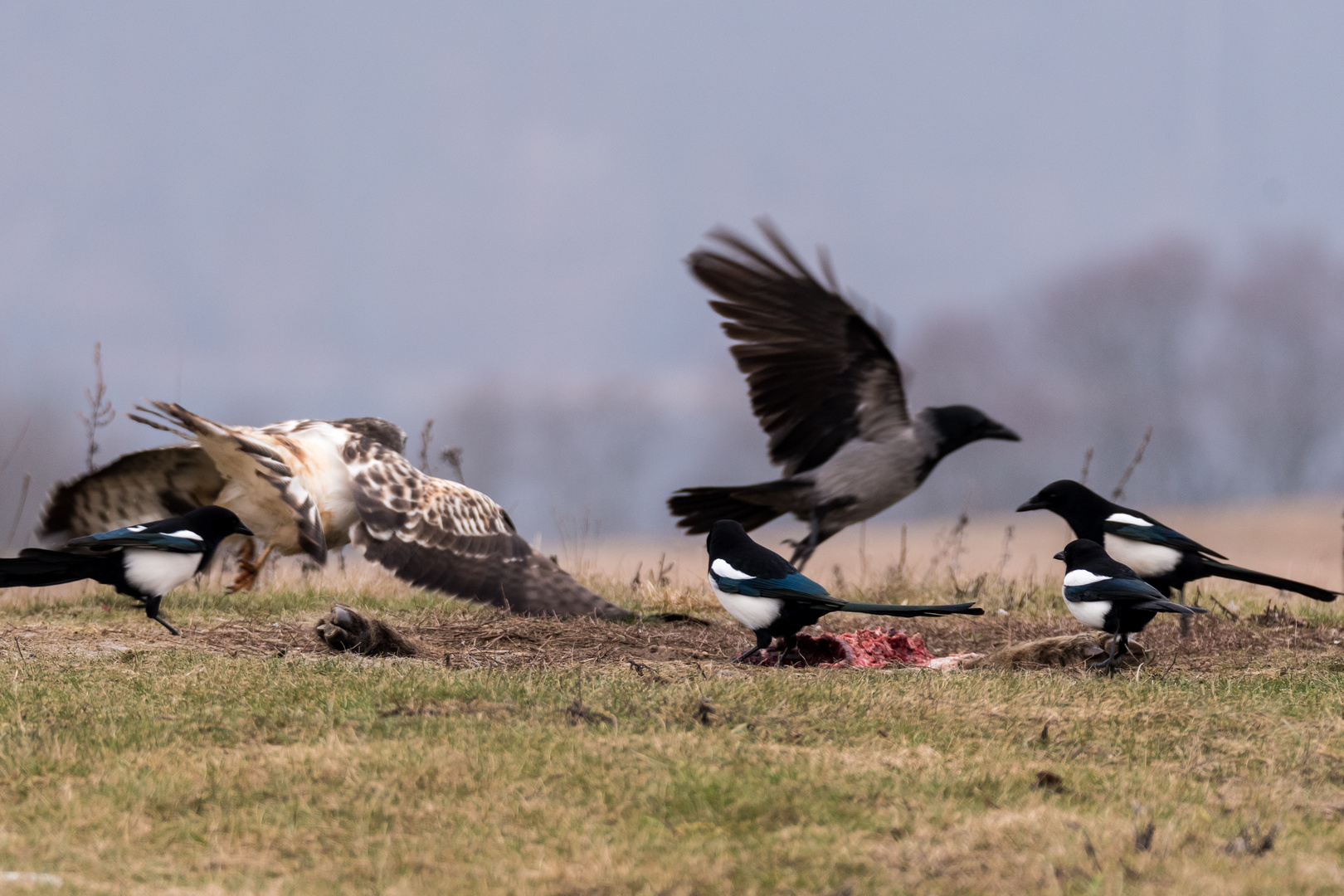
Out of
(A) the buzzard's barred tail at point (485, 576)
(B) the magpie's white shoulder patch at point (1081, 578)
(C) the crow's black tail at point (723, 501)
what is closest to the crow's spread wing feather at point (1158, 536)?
(B) the magpie's white shoulder patch at point (1081, 578)

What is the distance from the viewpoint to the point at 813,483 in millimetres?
8531

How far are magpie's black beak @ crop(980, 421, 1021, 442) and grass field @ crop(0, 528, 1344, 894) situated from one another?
288 centimetres

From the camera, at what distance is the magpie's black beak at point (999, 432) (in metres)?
8.60

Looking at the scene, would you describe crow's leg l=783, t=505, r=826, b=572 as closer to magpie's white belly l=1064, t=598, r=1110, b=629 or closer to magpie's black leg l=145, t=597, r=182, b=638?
magpie's white belly l=1064, t=598, r=1110, b=629

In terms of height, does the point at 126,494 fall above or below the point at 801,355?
below

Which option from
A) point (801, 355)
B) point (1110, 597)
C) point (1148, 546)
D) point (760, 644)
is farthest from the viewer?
point (801, 355)

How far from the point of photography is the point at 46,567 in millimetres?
6047

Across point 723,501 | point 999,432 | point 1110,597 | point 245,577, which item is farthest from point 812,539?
point 245,577

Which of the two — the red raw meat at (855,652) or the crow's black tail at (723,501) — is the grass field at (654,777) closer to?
the red raw meat at (855,652)

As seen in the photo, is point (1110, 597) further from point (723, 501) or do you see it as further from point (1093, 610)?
point (723, 501)

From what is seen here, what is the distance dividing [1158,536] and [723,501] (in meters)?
3.14

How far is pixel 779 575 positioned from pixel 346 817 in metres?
2.68

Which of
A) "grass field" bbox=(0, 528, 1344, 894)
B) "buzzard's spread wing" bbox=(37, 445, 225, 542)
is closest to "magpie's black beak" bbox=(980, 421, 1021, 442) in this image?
"grass field" bbox=(0, 528, 1344, 894)

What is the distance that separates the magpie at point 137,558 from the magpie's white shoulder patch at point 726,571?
9.61 feet
